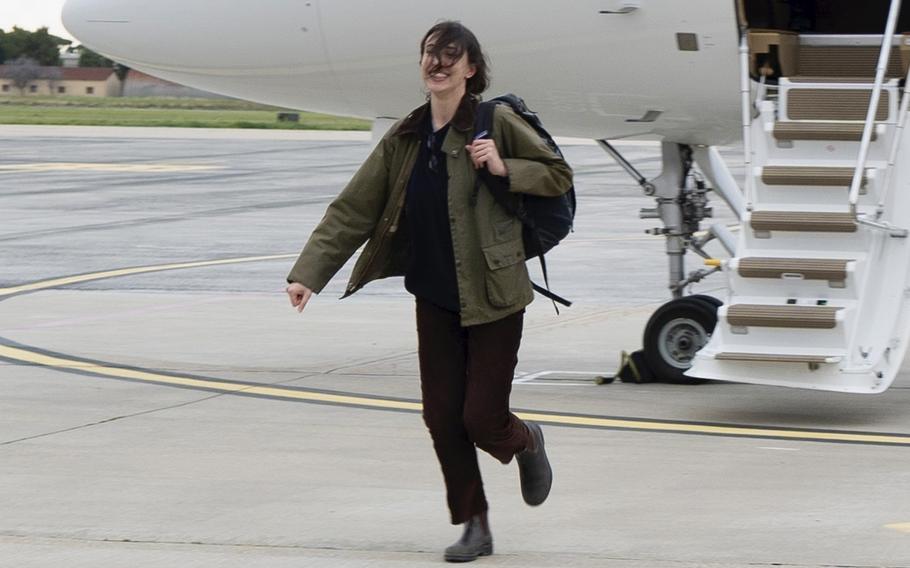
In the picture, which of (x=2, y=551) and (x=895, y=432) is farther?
(x=895, y=432)

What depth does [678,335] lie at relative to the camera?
1012 centimetres

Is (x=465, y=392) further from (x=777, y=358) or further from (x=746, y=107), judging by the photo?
(x=746, y=107)

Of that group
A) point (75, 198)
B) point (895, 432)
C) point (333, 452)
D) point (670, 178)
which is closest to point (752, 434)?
point (895, 432)

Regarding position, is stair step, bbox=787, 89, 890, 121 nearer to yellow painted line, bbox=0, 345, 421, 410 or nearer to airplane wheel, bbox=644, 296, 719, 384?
airplane wheel, bbox=644, 296, 719, 384

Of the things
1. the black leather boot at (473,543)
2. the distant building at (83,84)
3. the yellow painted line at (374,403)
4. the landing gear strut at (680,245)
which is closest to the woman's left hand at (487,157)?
the black leather boot at (473,543)

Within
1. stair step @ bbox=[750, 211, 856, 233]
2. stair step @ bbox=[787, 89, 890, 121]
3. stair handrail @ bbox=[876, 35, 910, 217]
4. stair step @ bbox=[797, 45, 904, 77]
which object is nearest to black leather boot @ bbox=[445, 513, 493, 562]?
stair step @ bbox=[750, 211, 856, 233]

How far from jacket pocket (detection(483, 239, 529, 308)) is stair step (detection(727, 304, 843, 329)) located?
3.02m

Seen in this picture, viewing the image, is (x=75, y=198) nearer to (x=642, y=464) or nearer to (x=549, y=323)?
(x=549, y=323)

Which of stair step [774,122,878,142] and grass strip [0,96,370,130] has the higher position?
stair step [774,122,878,142]

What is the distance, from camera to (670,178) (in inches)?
420

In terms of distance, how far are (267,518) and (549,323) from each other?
6486 mm

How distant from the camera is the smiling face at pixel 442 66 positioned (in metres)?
5.65

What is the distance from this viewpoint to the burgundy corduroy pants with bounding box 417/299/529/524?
5789 millimetres

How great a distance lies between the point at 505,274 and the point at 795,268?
3.41m
